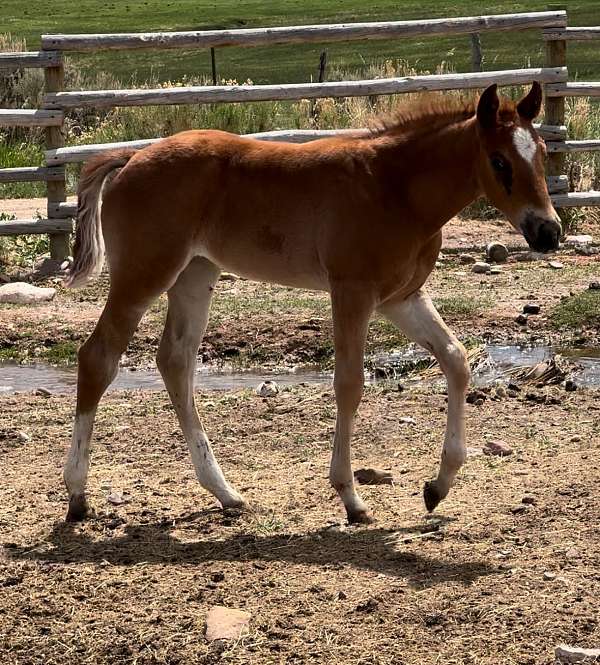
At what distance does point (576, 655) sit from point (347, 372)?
1770 millimetres

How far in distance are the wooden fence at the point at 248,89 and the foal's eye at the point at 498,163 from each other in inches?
249

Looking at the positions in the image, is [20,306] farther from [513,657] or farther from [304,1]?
[304,1]

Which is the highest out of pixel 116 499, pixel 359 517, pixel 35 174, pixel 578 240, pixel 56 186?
pixel 35 174

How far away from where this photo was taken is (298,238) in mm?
5816

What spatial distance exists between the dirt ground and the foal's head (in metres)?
1.24

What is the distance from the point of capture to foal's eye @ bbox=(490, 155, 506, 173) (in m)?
5.37

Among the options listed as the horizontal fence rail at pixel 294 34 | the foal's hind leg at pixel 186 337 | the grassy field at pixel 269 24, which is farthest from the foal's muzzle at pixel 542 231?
the grassy field at pixel 269 24

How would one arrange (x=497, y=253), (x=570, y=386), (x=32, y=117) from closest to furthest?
(x=570, y=386)
(x=497, y=253)
(x=32, y=117)

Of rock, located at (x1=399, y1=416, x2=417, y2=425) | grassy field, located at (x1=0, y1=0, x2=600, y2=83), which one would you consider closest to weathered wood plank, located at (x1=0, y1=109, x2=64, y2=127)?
rock, located at (x1=399, y1=416, x2=417, y2=425)

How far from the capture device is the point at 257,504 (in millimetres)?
6012

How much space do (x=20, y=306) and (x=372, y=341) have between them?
3039 millimetres

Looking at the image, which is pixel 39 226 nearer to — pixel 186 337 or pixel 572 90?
pixel 572 90

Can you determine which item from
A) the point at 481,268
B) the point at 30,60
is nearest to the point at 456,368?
the point at 481,268

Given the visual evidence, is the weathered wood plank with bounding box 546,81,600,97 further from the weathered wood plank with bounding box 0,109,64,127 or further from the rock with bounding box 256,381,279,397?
the rock with bounding box 256,381,279,397
